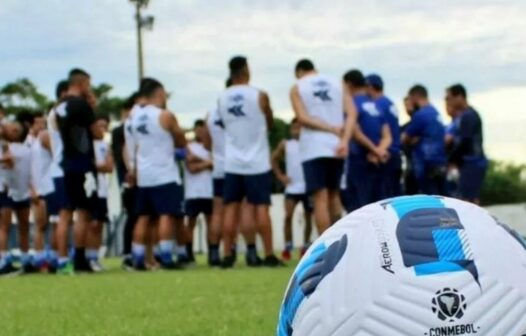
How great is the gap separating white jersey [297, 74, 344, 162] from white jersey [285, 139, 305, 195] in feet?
15.1

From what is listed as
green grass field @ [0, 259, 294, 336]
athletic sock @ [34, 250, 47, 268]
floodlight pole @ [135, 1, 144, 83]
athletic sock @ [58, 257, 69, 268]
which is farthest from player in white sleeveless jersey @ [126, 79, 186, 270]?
floodlight pole @ [135, 1, 144, 83]

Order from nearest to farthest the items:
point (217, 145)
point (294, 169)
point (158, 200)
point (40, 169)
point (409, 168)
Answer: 1. point (158, 200)
2. point (217, 145)
3. point (409, 168)
4. point (40, 169)
5. point (294, 169)

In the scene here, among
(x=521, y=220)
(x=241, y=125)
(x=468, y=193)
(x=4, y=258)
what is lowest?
(x=521, y=220)

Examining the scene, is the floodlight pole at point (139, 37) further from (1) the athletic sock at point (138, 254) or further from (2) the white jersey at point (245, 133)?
(2) the white jersey at point (245, 133)

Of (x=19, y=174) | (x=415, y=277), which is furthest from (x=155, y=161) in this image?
(x=415, y=277)

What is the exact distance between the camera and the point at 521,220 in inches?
1207

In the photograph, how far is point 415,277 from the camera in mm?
2527

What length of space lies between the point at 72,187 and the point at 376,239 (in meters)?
8.84

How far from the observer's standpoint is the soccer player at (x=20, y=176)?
44.4 ft

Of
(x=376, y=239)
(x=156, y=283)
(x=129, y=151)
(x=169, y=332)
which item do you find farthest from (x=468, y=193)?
(x=376, y=239)

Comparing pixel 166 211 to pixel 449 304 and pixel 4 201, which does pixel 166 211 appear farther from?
pixel 449 304

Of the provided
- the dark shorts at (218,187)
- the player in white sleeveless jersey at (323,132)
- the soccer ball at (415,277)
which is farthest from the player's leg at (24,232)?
the soccer ball at (415,277)

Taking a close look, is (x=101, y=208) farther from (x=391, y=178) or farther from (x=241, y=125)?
(x=391, y=178)

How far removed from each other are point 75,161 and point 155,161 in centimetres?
107
